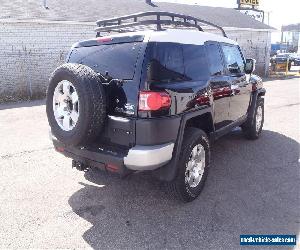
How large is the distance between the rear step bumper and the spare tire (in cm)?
18

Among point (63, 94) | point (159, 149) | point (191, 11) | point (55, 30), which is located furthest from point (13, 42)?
point (191, 11)

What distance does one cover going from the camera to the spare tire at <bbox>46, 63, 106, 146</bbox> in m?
3.30

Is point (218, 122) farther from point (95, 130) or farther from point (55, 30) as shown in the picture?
point (55, 30)

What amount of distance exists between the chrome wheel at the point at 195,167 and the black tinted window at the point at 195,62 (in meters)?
0.91

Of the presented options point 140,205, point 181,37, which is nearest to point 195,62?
point 181,37

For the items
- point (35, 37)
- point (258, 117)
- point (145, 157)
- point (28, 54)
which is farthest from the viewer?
point (35, 37)

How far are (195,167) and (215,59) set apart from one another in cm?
168

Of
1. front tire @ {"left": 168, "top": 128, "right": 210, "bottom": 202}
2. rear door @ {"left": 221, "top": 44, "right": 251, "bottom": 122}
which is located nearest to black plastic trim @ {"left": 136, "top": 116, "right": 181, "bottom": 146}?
front tire @ {"left": 168, "top": 128, "right": 210, "bottom": 202}

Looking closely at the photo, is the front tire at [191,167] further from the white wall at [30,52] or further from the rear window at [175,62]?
the white wall at [30,52]

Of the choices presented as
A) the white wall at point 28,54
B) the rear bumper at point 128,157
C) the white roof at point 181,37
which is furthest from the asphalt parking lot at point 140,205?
the white wall at point 28,54

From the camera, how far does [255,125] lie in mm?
6438

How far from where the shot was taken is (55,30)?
14.7 m

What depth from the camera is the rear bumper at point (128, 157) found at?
10.7ft

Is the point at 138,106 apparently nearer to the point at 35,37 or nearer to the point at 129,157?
the point at 129,157
